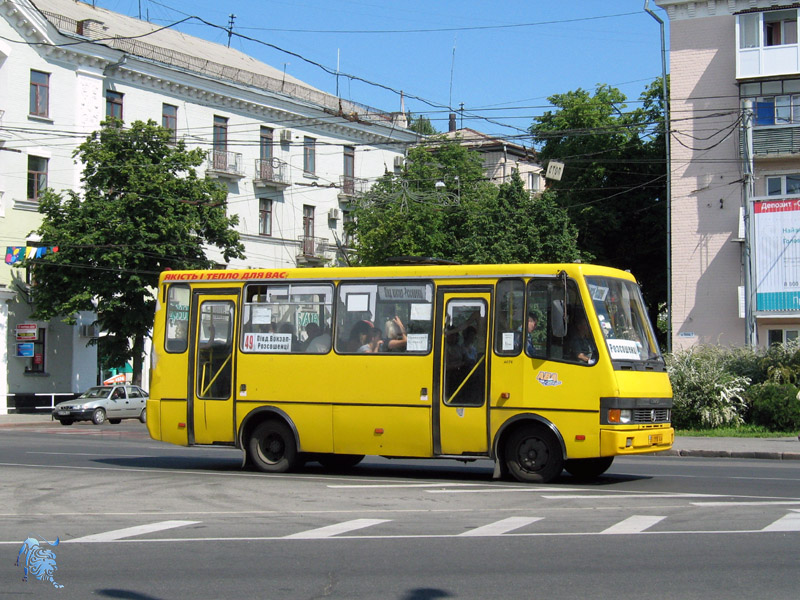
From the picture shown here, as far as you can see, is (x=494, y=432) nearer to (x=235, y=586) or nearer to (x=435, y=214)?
(x=235, y=586)

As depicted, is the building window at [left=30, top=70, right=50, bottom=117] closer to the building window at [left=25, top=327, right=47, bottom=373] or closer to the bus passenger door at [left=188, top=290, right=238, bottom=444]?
the building window at [left=25, top=327, right=47, bottom=373]

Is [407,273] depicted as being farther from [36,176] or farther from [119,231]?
[36,176]

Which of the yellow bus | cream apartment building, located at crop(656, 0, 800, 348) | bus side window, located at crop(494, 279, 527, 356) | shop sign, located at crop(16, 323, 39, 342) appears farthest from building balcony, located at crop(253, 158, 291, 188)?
bus side window, located at crop(494, 279, 527, 356)

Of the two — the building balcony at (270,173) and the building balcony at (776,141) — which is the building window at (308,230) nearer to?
the building balcony at (270,173)

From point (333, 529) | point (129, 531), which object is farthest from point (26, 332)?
point (333, 529)

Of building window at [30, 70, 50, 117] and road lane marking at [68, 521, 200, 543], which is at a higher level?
building window at [30, 70, 50, 117]

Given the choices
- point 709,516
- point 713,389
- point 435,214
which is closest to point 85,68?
point 435,214

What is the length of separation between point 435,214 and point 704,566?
149 ft

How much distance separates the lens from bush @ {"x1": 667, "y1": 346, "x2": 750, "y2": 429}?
85.5 feet

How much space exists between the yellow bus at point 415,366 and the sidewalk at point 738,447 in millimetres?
6625

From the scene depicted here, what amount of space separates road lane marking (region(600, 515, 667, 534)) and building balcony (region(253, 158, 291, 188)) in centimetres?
4378

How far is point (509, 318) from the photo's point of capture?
1423 cm

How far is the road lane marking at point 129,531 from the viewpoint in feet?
30.5

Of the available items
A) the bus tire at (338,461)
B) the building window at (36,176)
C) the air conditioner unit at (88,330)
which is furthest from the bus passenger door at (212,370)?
the air conditioner unit at (88,330)
